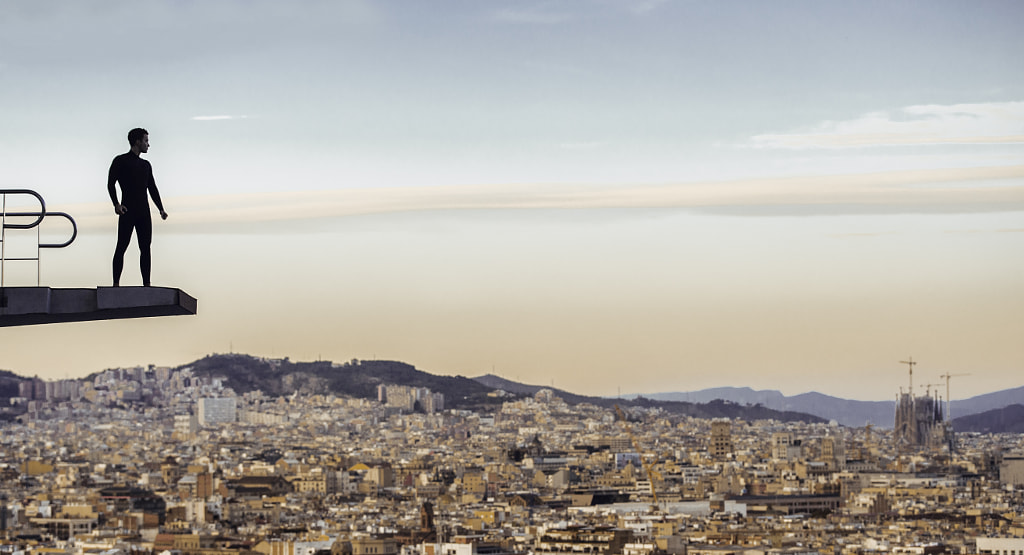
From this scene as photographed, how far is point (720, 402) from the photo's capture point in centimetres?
9350

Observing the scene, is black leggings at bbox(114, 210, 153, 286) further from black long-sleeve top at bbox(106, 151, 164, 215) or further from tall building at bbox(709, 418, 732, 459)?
tall building at bbox(709, 418, 732, 459)

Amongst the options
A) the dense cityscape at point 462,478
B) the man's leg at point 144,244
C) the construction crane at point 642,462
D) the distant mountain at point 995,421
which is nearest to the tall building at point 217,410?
the dense cityscape at point 462,478

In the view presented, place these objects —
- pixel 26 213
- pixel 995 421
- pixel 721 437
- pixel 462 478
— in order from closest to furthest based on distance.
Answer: pixel 26 213 → pixel 462 478 → pixel 721 437 → pixel 995 421

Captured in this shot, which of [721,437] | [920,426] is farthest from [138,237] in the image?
[920,426]

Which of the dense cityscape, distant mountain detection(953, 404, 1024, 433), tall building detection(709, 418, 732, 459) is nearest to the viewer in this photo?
the dense cityscape

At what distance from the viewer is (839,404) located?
306 feet

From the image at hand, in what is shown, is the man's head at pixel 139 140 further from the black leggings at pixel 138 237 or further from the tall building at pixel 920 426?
the tall building at pixel 920 426

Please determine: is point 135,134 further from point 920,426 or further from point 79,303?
point 920,426

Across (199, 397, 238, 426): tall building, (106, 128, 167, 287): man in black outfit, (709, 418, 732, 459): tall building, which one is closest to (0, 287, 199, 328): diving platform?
(106, 128, 167, 287): man in black outfit

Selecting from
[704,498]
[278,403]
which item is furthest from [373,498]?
[278,403]

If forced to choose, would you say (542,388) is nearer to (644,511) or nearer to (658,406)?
(658,406)

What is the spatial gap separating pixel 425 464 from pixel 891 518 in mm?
23410

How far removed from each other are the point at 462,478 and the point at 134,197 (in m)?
69.4

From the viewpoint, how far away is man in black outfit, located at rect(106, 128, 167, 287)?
17.6 ft
